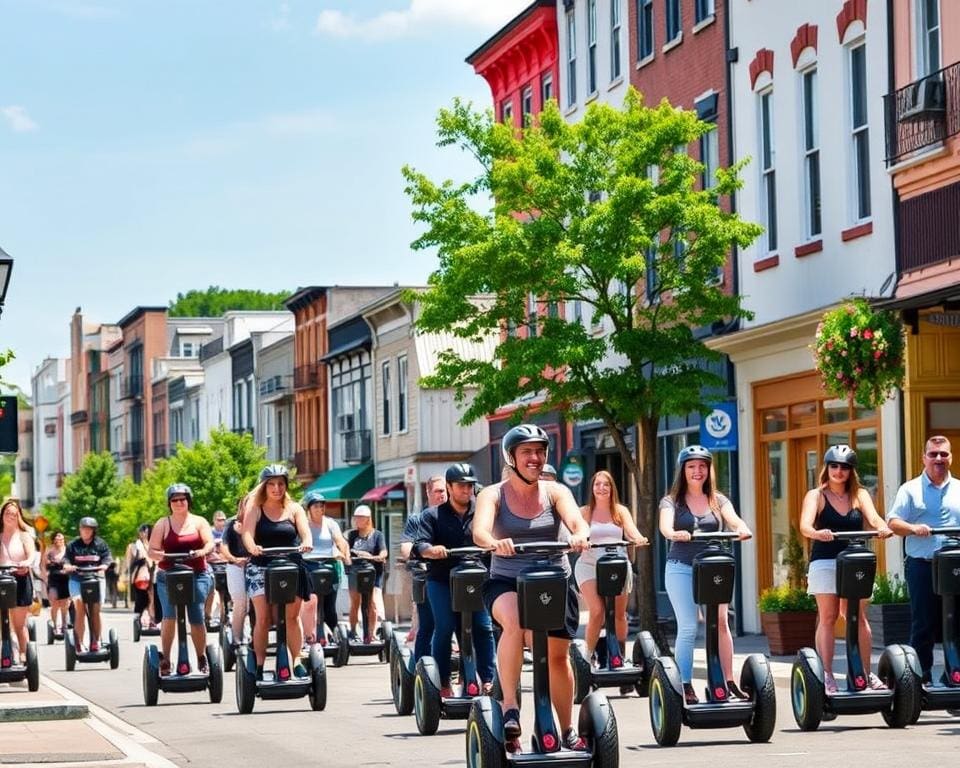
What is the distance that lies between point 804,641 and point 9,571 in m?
8.32

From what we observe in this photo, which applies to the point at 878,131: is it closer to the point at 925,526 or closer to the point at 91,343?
the point at 925,526

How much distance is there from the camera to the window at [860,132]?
26.3 m

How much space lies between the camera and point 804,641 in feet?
77.9

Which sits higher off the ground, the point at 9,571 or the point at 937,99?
the point at 937,99

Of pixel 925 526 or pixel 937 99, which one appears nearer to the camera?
pixel 925 526

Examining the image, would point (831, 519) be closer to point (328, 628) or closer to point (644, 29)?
point (328, 628)

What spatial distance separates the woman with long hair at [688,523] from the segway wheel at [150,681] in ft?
19.5

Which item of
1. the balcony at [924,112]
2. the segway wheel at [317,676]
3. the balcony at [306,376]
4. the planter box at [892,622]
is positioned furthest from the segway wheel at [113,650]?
the balcony at [306,376]

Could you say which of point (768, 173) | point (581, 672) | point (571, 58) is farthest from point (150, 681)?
point (571, 58)

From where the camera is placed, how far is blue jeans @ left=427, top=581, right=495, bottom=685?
1580 centimetres

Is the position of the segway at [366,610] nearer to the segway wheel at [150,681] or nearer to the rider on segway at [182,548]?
the rider on segway at [182,548]

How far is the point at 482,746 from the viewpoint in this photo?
11188 millimetres

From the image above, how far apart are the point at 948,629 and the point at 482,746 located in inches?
183

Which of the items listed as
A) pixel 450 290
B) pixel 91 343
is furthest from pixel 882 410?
pixel 91 343
